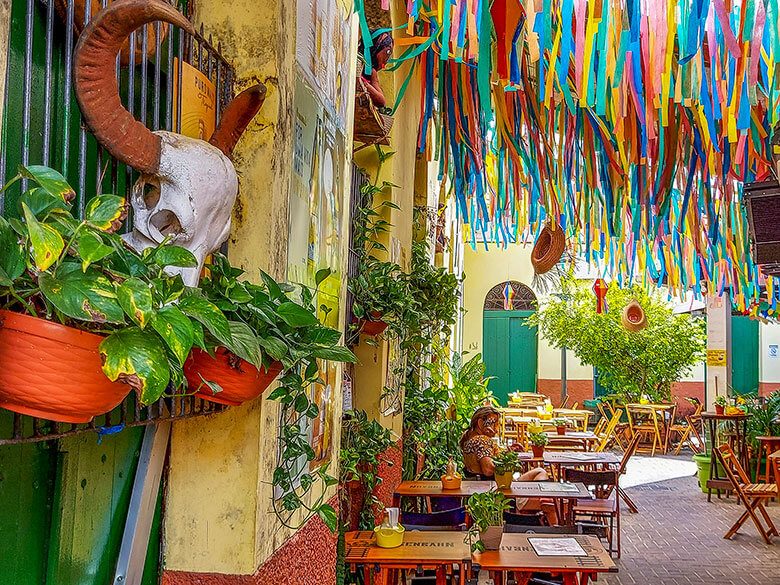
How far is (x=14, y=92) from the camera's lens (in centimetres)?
127

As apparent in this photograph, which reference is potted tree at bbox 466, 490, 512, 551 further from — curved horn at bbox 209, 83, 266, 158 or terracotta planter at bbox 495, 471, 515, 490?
curved horn at bbox 209, 83, 266, 158

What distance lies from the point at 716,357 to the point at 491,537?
795cm

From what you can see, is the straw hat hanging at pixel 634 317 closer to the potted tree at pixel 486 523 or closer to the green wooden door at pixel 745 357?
the green wooden door at pixel 745 357

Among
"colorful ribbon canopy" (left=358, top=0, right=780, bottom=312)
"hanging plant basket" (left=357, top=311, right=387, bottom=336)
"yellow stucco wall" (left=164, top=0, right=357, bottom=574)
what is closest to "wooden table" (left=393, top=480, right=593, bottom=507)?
"hanging plant basket" (left=357, top=311, right=387, bottom=336)

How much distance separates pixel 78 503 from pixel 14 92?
0.76 m

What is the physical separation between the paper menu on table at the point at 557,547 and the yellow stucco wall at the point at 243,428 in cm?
216

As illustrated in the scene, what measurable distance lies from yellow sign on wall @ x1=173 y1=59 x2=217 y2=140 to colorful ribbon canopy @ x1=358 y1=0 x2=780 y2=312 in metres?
1.04

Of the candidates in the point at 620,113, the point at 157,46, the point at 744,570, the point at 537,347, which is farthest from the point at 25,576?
the point at 537,347

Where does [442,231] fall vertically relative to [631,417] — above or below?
above

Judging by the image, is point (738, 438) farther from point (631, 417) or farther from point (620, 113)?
point (620, 113)

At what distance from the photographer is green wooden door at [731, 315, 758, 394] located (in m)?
15.0

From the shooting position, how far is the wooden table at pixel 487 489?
5.38 metres

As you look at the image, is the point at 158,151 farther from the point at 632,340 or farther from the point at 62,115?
the point at 632,340

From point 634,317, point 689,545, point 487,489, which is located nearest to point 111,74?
point 487,489
